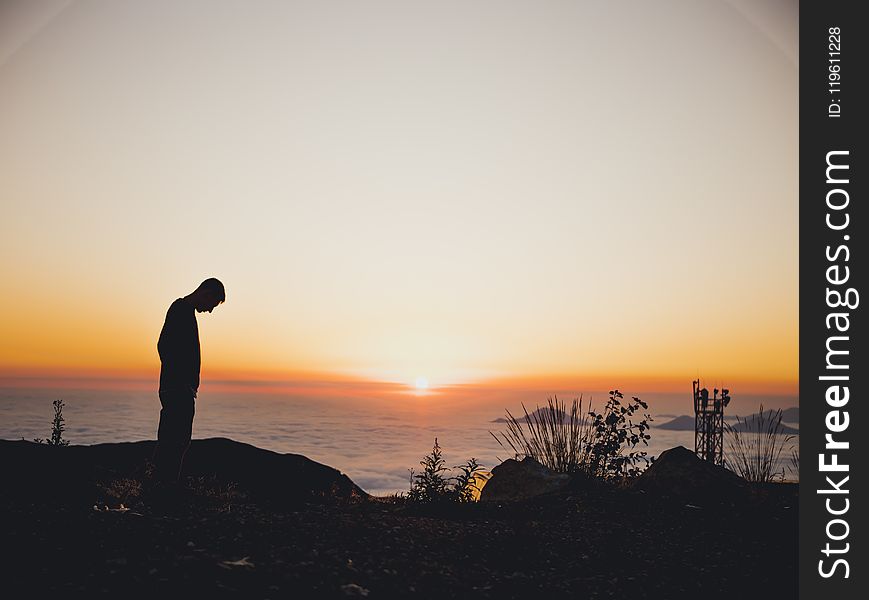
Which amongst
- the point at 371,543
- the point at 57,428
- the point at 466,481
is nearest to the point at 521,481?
the point at 466,481

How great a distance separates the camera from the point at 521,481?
8672 millimetres

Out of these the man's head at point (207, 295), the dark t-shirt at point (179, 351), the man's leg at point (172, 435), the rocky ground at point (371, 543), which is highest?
the man's head at point (207, 295)

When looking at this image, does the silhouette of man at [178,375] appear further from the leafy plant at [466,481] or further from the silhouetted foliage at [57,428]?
the silhouetted foliage at [57,428]

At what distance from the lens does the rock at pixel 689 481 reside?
27.9 ft

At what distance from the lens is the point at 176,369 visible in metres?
6.54

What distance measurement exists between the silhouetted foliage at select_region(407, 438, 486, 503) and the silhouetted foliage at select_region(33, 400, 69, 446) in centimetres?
469

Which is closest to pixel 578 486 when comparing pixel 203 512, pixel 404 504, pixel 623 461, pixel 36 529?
pixel 623 461

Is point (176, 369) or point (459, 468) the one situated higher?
point (176, 369)

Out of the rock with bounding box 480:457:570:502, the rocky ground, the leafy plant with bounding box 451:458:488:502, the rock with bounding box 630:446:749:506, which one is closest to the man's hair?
the rocky ground

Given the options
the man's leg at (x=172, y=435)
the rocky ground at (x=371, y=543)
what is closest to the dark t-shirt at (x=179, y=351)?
the man's leg at (x=172, y=435)

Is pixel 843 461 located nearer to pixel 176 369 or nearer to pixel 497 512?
pixel 497 512

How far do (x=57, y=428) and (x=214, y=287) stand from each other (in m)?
4.29

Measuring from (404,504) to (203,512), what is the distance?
8.13ft

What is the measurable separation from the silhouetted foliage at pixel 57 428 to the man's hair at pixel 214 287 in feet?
13.2
